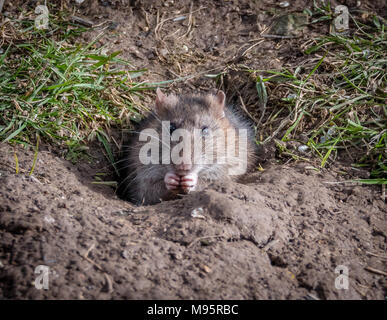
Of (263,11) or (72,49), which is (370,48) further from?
(72,49)

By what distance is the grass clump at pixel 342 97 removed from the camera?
4355 mm

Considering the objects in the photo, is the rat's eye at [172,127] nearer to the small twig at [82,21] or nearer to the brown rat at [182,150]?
the brown rat at [182,150]

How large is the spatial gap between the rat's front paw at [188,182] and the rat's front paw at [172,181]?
2.4 inches

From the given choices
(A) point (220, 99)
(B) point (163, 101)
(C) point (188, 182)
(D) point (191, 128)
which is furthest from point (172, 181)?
(A) point (220, 99)

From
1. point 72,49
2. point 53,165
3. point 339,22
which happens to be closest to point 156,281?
point 53,165

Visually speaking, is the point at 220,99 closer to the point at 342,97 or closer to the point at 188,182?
the point at 188,182

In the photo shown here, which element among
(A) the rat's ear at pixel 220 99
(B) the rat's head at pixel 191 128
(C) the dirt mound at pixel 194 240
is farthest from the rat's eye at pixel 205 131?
(C) the dirt mound at pixel 194 240

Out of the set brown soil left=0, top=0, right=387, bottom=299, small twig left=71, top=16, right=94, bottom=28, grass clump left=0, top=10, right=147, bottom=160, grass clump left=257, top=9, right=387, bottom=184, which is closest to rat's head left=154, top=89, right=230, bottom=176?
brown soil left=0, top=0, right=387, bottom=299

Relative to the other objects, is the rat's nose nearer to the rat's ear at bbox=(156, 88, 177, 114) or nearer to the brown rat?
the brown rat

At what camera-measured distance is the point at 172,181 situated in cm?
424

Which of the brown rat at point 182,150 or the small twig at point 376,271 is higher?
the brown rat at point 182,150

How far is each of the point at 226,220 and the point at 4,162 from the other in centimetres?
233

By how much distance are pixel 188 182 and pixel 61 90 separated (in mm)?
1944

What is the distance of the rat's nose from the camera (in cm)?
404
